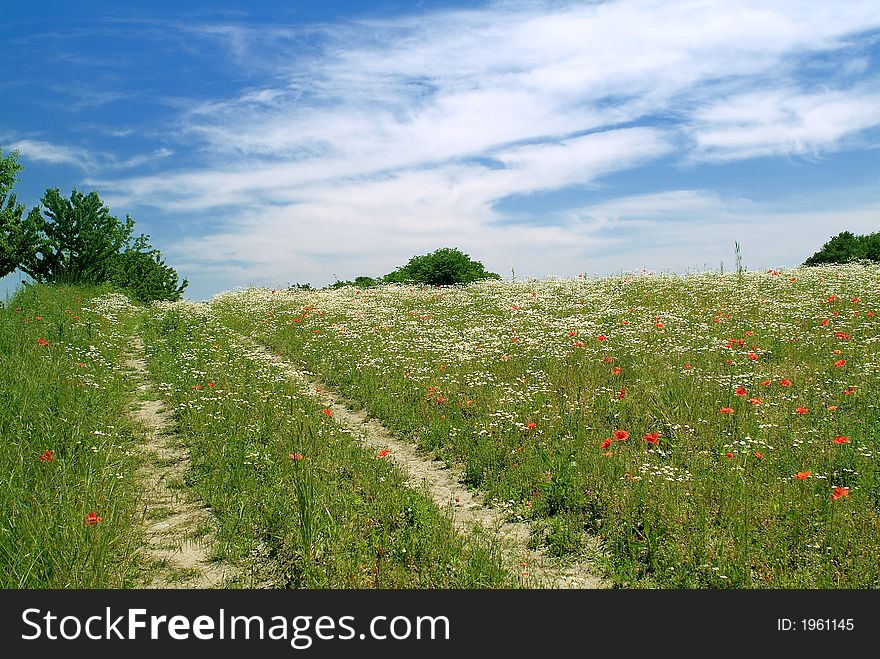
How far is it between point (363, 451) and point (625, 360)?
241 inches

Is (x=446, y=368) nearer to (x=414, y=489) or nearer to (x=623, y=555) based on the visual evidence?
(x=414, y=489)

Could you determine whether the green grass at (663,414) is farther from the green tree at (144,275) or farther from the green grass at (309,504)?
the green tree at (144,275)

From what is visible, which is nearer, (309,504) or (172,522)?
(309,504)

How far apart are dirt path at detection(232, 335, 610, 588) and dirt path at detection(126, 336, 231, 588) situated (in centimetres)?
236

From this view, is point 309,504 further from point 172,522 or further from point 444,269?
point 444,269

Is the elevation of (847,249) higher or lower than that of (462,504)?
higher

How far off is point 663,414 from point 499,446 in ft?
8.67

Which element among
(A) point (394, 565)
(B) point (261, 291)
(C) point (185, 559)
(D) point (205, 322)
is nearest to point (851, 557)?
(A) point (394, 565)

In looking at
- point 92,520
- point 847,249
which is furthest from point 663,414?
point 847,249

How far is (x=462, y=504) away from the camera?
6.95 metres

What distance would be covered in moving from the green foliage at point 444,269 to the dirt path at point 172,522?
21765 mm

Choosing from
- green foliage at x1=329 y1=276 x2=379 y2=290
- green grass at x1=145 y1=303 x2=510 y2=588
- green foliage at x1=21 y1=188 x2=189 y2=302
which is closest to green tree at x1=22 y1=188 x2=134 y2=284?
green foliage at x1=21 y1=188 x2=189 y2=302

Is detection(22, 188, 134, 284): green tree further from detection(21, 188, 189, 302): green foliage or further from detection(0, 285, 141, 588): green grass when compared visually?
detection(0, 285, 141, 588): green grass

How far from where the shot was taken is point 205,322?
2105 cm
